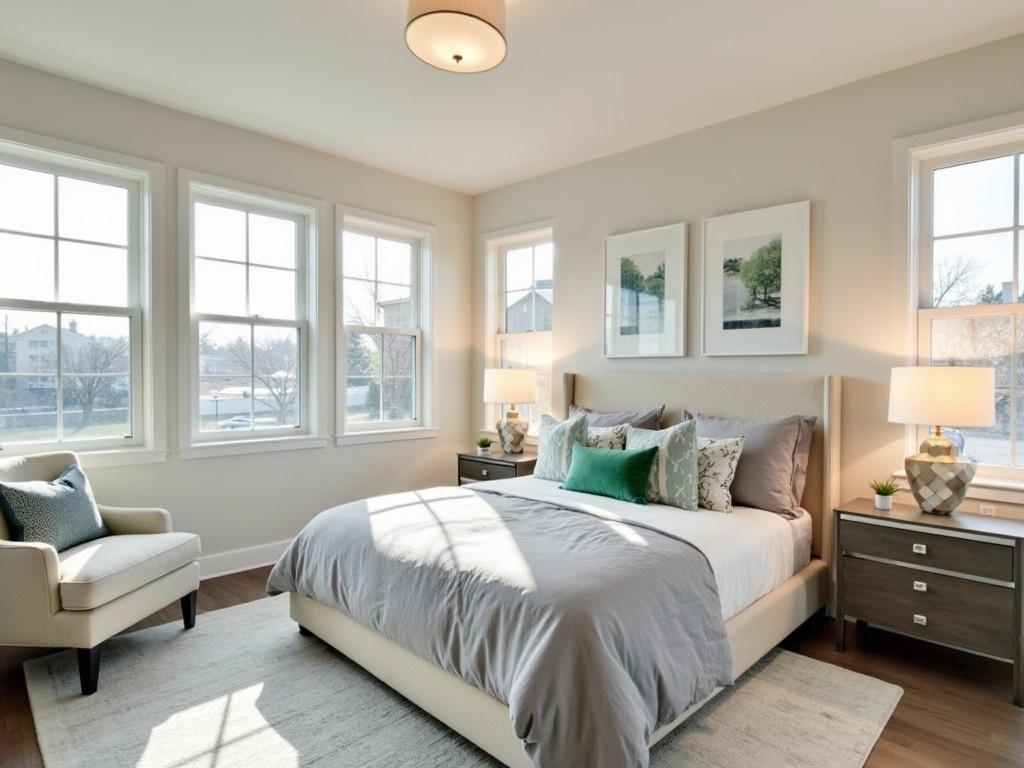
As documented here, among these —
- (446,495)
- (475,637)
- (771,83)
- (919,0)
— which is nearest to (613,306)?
(771,83)

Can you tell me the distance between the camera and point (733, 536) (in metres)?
2.44

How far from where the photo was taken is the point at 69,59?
290 cm

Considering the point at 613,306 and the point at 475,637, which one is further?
the point at 613,306

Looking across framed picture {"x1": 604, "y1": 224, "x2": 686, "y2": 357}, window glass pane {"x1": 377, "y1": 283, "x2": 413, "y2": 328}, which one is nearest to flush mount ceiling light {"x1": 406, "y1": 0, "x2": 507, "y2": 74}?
framed picture {"x1": 604, "y1": 224, "x2": 686, "y2": 357}

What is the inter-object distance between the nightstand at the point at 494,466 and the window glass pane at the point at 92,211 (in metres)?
2.58

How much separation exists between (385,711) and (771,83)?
350cm

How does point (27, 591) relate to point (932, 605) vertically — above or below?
above

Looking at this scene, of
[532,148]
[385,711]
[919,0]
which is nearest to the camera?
[385,711]

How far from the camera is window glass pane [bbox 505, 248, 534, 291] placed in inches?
189

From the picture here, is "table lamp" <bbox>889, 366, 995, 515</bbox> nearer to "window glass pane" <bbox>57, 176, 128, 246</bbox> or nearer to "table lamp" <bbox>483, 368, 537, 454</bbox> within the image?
"table lamp" <bbox>483, 368, 537, 454</bbox>

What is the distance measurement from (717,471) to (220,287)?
3.20m

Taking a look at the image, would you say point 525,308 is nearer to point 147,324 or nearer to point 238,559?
point 147,324

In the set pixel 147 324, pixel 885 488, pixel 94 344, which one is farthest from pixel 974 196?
pixel 94 344

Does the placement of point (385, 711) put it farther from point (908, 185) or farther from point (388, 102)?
point (908, 185)
